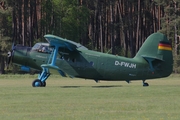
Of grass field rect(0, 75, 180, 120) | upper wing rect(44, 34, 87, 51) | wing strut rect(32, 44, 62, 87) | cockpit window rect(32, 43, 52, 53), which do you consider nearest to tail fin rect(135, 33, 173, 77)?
upper wing rect(44, 34, 87, 51)

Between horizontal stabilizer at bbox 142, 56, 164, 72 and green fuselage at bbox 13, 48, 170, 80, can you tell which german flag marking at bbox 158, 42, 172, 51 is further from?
green fuselage at bbox 13, 48, 170, 80

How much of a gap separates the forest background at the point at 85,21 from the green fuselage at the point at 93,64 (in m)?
26.9

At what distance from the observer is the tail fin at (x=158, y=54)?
27625 millimetres

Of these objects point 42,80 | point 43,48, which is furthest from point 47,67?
point 43,48

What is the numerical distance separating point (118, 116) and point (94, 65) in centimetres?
1374

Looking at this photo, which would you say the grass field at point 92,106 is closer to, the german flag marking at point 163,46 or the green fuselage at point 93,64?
the green fuselage at point 93,64

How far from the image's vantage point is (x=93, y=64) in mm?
27969

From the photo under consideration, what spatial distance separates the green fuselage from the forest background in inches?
1058

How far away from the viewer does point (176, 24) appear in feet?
212

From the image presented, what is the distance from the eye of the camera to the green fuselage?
27.6m

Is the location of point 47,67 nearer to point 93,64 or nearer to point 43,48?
point 43,48

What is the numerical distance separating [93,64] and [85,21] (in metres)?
44.2

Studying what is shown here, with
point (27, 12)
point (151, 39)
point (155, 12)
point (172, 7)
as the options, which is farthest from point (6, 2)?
point (151, 39)

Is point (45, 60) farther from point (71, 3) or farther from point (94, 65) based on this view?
point (71, 3)
